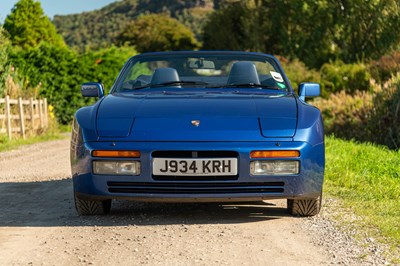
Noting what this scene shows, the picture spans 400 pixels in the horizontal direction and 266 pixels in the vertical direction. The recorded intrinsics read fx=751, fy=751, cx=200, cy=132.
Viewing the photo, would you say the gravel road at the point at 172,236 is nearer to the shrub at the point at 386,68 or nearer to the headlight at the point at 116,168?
the headlight at the point at 116,168

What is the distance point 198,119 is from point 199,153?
1.10 ft

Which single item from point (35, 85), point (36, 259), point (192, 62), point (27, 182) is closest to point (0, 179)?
point (27, 182)

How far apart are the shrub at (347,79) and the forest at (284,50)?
0.16 feet

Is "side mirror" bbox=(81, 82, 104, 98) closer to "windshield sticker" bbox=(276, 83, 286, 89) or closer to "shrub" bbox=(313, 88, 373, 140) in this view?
"windshield sticker" bbox=(276, 83, 286, 89)

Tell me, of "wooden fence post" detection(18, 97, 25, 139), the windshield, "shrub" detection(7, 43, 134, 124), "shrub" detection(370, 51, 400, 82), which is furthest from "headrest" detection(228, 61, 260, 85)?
"shrub" detection(7, 43, 134, 124)

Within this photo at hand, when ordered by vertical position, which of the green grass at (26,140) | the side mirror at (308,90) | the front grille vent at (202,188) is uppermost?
the side mirror at (308,90)

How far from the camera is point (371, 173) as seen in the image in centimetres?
983

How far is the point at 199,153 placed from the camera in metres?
5.82

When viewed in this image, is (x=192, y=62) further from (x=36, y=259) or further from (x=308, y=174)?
(x=36, y=259)

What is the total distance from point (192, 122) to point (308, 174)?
1010 mm

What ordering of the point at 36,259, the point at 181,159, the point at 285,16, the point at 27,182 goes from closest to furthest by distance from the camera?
the point at 36,259
the point at 181,159
the point at 27,182
the point at 285,16

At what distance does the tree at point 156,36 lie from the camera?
264 feet

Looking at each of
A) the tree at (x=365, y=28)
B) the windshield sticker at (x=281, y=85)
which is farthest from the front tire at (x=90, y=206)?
the tree at (x=365, y=28)

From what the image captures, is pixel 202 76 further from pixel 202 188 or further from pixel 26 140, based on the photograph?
pixel 26 140
